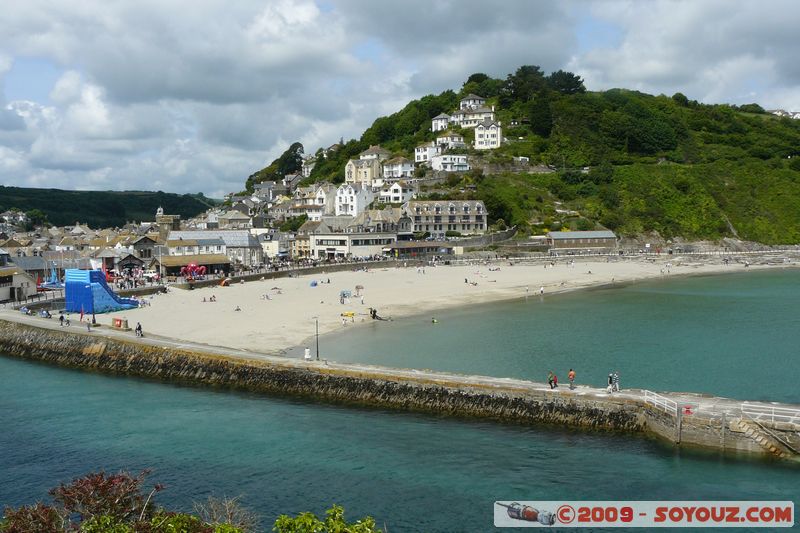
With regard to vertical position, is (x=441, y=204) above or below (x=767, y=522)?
above

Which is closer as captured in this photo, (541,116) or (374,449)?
(374,449)

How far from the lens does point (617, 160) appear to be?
107688 mm

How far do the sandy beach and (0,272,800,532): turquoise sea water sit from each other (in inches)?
212

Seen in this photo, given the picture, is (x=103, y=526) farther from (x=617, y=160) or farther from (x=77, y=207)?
(x=77, y=207)

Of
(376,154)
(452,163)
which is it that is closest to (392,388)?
(452,163)

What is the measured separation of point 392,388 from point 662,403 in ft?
31.7

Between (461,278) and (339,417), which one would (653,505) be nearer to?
(339,417)

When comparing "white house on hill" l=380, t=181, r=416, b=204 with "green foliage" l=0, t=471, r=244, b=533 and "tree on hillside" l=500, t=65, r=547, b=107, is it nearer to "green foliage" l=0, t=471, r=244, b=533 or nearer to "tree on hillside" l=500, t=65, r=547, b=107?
"tree on hillside" l=500, t=65, r=547, b=107

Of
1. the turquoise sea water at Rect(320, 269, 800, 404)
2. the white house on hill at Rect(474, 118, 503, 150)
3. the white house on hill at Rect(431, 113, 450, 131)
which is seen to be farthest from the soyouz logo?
the white house on hill at Rect(431, 113, 450, 131)

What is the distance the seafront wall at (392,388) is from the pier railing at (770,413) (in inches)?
40.2

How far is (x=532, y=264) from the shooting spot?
74312 millimetres

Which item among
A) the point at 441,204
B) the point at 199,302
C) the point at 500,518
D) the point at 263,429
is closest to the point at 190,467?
the point at 263,429

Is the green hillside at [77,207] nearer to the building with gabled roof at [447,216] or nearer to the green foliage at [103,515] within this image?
the building with gabled roof at [447,216]

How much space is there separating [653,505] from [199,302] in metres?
37.1
